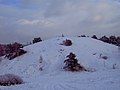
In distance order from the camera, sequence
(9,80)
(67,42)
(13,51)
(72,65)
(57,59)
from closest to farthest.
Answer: (9,80)
(72,65)
(57,59)
(67,42)
(13,51)

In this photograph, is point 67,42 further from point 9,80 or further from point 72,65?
point 9,80

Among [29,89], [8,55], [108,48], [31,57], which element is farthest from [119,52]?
[29,89]

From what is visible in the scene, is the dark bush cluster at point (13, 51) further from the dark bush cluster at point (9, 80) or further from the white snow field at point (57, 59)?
the dark bush cluster at point (9, 80)

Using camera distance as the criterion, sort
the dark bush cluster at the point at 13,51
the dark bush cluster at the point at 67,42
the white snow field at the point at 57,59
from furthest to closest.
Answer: the dark bush cluster at the point at 67,42 → the dark bush cluster at the point at 13,51 → the white snow field at the point at 57,59

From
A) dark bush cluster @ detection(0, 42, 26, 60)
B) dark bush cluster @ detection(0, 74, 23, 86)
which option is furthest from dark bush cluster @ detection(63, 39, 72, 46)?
dark bush cluster @ detection(0, 74, 23, 86)

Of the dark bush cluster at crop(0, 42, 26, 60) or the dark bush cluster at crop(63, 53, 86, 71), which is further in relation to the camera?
the dark bush cluster at crop(0, 42, 26, 60)

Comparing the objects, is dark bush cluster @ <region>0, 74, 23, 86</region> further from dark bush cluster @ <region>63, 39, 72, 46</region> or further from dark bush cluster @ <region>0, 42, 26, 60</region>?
dark bush cluster @ <region>63, 39, 72, 46</region>

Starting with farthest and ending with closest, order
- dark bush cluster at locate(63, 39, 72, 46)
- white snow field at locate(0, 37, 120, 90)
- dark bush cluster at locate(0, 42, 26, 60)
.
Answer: dark bush cluster at locate(63, 39, 72, 46) < dark bush cluster at locate(0, 42, 26, 60) < white snow field at locate(0, 37, 120, 90)

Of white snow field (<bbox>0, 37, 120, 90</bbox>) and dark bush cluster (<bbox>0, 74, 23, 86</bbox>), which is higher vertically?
white snow field (<bbox>0, 37, 120, 90</bbox>)

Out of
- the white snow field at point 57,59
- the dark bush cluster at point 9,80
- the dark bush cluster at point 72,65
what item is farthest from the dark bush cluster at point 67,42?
the dark bush cluster at point 9,80

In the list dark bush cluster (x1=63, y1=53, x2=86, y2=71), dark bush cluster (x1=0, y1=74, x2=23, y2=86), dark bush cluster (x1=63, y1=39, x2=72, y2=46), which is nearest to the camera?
dark bush cluster (x1=0, y1=74, x2=23, y2=86)

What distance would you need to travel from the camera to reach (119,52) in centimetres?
2847

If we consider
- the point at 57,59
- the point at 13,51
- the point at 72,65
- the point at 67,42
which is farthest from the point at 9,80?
the point at 13,51

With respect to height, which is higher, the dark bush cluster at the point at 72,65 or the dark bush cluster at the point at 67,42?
the dark bush cluster at the point at 67,42
